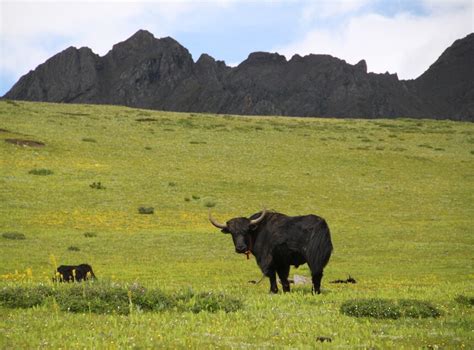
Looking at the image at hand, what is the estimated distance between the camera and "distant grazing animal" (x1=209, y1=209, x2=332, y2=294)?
53.5ft

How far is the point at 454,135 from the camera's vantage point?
7875cm

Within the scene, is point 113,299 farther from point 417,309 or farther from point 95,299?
point 417,309

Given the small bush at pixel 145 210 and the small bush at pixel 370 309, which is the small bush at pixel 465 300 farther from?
the small bush at pixel 145 210

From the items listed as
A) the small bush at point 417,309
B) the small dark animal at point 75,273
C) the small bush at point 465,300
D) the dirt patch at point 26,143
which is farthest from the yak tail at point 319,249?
the dirt patch at point 26,143

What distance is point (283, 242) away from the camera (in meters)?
16.9

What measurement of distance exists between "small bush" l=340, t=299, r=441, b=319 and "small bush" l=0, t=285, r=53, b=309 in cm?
604

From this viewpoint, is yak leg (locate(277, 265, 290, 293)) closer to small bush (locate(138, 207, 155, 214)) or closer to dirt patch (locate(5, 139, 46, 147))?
small bush (locate(138, 207, 155, 214))

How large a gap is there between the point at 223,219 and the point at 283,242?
1989 centimetres

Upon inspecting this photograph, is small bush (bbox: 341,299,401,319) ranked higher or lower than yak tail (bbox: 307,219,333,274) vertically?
lower

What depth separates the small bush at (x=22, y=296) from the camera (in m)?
13.0

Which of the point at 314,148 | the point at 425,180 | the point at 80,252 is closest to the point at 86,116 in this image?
the point at 314,148

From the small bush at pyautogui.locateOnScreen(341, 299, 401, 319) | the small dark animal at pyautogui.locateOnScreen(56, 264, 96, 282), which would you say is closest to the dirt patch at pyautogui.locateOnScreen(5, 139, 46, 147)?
the small dark animal at pyautogui.locateOnScreen(56, 264, 96, 282)

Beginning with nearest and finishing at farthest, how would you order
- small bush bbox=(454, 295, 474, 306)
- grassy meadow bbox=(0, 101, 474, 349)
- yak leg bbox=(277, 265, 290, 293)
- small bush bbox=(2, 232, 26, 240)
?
grassy meadow bbox=(0, 101, 474, 349) → small bush bbox=(454, 295, 474, 306) → yak leg bbox=(277, 265, 290, 293) → small bush bbox=(2, 232, 26, 240)

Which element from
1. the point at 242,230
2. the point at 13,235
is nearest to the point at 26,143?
the point at 13,235
